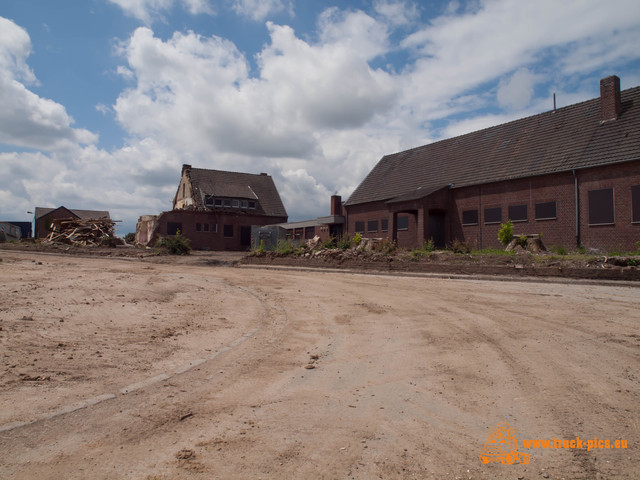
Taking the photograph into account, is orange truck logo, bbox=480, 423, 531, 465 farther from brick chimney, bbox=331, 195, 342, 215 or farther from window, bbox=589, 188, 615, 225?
brick chimney, bbox=331, 195, 342, 215

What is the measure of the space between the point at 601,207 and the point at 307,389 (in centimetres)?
2161

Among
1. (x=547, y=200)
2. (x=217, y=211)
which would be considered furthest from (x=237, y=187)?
(x=547, y=200)

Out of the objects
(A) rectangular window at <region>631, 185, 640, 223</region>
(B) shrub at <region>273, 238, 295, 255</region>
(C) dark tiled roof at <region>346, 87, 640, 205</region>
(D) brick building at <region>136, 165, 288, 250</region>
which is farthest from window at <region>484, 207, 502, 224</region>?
(D) brick building at <region>136, 165, 288, 250</region>

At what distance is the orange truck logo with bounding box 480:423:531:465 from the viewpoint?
299 centimetres

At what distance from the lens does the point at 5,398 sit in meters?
3.91

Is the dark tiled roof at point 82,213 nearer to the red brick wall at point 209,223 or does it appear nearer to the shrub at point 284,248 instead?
the red brick wall at point 209,223

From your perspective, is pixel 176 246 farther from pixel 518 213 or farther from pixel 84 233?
pixel 518 213

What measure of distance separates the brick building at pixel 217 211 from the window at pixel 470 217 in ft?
79.3

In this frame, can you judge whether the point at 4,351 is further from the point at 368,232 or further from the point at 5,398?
the point at 368,232

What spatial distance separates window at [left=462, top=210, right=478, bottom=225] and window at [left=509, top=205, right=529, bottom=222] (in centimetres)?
244

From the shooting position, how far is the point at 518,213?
2456 centimetres

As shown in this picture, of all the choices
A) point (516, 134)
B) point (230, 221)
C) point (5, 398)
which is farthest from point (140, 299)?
point (230, 221)

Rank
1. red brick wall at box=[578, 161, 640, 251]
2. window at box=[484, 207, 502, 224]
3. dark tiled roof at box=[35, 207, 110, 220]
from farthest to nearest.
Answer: dark tiled roof at box=[35, 207, 110, 220]
window at box=[484, 207, 502, 224]
red brick wall at box=[578, 161, 640, 251]

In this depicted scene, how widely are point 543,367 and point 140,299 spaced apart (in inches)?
316
